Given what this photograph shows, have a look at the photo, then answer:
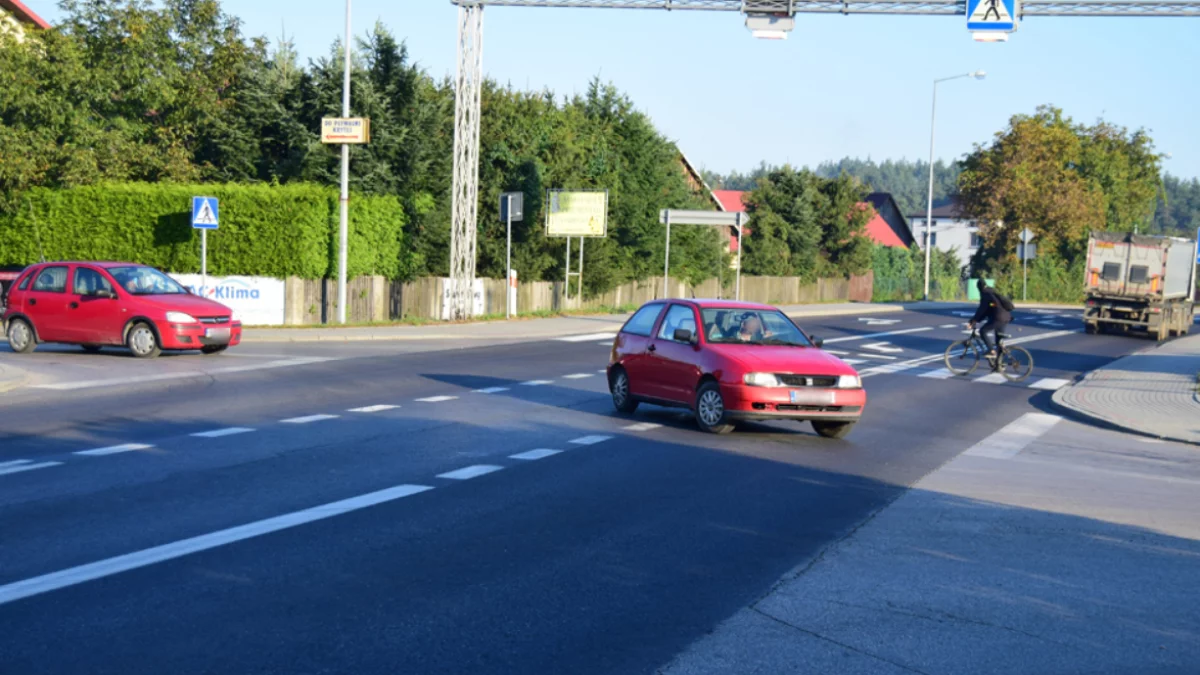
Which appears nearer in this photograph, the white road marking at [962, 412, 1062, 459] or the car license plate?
the car license plate

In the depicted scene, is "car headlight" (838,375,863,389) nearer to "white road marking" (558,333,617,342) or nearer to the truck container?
"white road marking" (558,333,617,342)

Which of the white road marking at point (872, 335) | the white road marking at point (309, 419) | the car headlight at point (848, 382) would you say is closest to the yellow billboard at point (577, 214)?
the white road marking at point (872, 335)

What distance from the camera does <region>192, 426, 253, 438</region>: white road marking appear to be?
42.8 feet

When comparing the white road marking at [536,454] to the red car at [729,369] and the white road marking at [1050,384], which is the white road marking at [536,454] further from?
the white road marking at [1050,384]

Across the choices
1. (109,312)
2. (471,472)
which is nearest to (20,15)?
(109,312)

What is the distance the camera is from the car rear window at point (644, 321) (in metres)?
15.8

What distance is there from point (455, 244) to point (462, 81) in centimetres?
415

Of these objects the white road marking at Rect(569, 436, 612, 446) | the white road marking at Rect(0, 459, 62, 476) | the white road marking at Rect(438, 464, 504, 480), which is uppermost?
the white road marking at Rect(438, 464, 504, 480)

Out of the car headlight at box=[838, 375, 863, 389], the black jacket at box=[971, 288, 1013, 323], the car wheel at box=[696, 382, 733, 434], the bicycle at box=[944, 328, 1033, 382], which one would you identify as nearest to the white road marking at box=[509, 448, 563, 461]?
the car wheel at box=[696, 382, 733, 434]

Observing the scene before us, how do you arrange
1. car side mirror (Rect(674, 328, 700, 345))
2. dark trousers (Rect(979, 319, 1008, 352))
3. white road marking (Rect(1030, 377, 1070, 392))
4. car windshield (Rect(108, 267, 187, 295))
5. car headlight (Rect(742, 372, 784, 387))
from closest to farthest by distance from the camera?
1. car headlight (Rect(742, 372, 784, 387))
2. car side mirror (Rect(674, 328, 700, 345))
3. car windshield (Rect(108, 267, 187, 295))
4. white road marking (Rect(1030, 377, 1070, 392))
5. dark trousers (Rect(979, 319, 1008, 352))

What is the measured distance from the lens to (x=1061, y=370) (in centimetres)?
2700

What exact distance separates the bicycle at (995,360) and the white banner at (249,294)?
16858 mm

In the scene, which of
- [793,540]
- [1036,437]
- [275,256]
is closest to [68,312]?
[275,256]

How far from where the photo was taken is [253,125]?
129 ft
